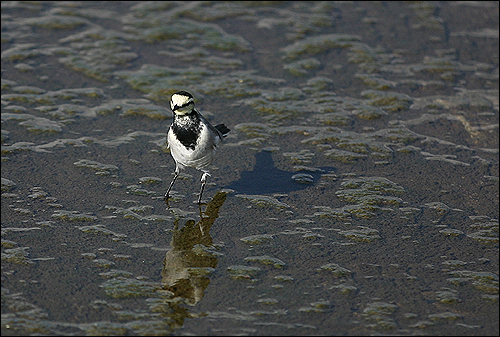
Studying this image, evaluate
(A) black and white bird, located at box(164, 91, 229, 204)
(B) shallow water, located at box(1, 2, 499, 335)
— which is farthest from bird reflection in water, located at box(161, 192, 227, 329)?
(A) black and white bird, located at box(164, 91, 229, 204)

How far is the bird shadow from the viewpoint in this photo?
20.5 ft

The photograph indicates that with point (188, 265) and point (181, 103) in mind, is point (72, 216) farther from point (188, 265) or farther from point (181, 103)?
point (181, 103)

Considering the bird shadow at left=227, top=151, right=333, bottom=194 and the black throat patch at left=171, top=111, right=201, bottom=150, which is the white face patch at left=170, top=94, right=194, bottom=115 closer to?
the black throat patch at left=171, top=111, right=201, bottom=150

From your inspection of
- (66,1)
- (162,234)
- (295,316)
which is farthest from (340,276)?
(66,1)

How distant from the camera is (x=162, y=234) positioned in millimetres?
5520

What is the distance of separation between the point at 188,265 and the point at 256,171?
5.47 feet

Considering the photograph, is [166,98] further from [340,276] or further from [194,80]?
[340,276]

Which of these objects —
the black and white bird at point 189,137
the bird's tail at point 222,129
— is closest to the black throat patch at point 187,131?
the black and white bird at point 189,137

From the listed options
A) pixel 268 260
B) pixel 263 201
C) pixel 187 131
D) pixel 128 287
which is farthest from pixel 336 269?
pixel 187 131

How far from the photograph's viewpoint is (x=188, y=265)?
5.16m

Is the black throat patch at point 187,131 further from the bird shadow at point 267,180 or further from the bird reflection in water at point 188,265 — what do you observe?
the bird shadow at point 267,180

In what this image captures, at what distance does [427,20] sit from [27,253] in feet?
22.7

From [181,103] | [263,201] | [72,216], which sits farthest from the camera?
[263,201]

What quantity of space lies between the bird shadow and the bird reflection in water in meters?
0.42
